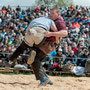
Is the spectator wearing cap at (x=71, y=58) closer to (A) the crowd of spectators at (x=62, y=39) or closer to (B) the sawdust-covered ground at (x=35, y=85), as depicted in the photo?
(A) the crowd of spectators at (x=62, y=39)

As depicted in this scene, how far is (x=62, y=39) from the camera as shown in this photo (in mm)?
11422

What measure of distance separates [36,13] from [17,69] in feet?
23.0

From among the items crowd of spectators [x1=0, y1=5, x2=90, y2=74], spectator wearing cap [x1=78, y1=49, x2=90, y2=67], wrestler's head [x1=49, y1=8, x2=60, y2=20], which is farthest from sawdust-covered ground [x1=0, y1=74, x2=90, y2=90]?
crowd of spectators [x1=0, y1=5, x2=90, y2=74]

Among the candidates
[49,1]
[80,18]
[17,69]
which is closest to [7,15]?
[80,18]

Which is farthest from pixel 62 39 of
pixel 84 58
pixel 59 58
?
pixel 84 58

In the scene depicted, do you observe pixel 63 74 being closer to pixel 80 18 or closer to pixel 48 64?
pixel 48 64

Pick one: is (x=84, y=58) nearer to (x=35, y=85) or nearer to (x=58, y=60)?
(x=58, y=60)

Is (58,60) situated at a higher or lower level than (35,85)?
higher

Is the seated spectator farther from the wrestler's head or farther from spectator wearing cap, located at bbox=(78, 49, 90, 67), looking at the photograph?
the wrestler's head

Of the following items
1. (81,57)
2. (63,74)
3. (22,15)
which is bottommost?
(63,74)

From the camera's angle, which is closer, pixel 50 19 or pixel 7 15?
pixel 50 19

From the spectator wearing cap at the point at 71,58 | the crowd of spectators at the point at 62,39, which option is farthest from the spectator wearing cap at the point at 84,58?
the spectator wearing cap at the point at 71,58

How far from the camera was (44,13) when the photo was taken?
46.8ft

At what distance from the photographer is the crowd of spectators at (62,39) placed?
8.55 metres
